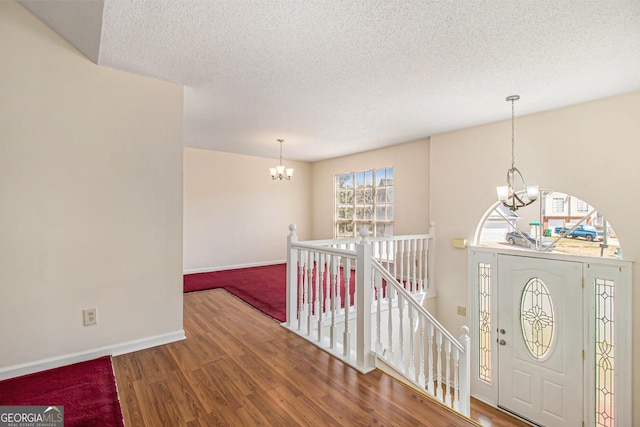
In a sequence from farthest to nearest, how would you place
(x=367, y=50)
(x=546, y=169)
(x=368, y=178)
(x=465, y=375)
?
(x=368, y=178) → (x=546, y=169) → (x=465, y=375) → (x=367, y=50)

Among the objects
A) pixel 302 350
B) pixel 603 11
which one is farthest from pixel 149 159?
pixel 603 11

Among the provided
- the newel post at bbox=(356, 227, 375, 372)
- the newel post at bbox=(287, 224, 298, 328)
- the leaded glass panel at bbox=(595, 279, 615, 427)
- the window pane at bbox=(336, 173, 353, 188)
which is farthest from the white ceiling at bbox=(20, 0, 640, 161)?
the window pane at bbox=(336, 173, 353, 188)

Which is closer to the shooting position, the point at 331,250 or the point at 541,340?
the point at 331,250

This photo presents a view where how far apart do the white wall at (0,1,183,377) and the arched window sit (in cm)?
393

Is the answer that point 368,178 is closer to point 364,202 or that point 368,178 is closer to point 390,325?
point 364,202

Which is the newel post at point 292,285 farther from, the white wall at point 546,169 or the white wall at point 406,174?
the white wall at point 406,174

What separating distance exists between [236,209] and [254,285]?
6.37 ft

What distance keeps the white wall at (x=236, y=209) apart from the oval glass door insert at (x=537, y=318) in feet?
15.0

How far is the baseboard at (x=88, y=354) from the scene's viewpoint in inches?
82.1

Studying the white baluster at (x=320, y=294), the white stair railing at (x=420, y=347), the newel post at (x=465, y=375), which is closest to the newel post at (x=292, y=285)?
the white baluster at (x=320, y=294)

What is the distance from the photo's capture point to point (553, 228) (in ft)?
11.4

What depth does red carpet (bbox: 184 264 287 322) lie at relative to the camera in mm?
3789

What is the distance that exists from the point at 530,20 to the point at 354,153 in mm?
4257

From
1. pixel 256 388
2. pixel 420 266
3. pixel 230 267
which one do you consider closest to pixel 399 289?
pixel 256 388
